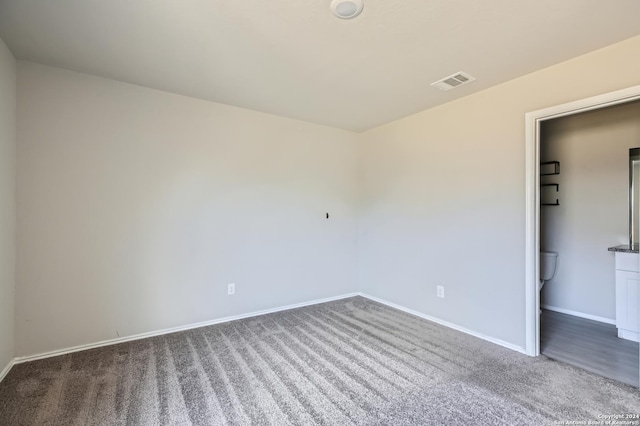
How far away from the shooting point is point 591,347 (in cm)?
271

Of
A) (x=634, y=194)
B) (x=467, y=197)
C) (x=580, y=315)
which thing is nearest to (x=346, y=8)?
(x=467, y=197)

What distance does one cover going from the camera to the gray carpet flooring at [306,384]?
180 cm

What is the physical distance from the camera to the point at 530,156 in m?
2.54

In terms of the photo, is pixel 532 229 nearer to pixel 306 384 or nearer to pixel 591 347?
pixel 591 347

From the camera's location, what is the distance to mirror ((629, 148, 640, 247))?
3135mm

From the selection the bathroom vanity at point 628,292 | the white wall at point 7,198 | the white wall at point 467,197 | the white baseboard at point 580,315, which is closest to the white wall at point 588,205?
the white baseboard at point 580,315

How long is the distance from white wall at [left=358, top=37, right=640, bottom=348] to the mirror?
1604 mm

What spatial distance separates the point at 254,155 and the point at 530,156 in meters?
2.79

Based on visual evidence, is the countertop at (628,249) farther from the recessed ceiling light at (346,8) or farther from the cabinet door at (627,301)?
the recessed ceiling light at (346,8)

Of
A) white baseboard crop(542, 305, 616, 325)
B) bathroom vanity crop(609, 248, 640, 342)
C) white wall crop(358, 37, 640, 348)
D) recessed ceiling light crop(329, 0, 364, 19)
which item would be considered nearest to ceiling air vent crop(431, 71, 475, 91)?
white wall crop(358, 37, 640, 348)

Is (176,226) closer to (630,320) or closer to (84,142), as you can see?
(84,142)

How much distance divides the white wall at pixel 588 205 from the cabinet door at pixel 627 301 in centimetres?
52

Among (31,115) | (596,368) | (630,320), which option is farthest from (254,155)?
(630,320)

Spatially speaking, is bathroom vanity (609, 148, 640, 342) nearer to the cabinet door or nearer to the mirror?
the cabinet door
